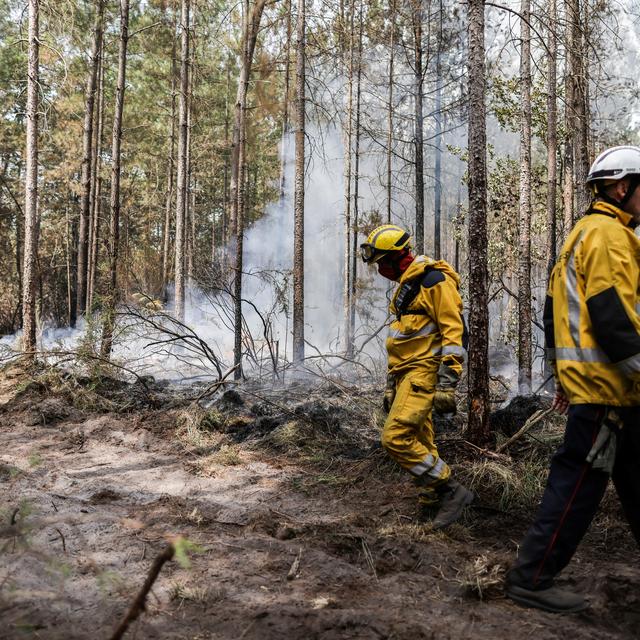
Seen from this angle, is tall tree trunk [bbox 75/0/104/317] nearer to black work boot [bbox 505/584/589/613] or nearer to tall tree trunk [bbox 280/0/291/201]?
tall tree trunk [bbox 280/0/291/201]

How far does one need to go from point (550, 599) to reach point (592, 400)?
3.20 feet

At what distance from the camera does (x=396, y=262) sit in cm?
422

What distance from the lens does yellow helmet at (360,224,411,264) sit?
4.15 meters

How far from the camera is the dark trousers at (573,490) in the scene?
2648 mm

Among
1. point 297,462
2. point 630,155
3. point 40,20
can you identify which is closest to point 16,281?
point 40,20

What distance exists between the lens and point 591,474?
2.66 meters

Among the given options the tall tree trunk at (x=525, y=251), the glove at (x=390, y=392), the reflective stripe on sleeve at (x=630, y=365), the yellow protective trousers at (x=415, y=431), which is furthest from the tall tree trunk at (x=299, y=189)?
the reflective stripe on sleeve at (x=630, y=365)

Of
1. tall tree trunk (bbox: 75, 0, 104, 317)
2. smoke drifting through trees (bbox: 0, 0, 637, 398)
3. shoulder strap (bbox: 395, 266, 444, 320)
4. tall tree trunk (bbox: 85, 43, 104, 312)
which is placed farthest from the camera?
tall tree trunk (bbox: 85, 43, 104, 312)

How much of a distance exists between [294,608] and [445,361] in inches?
73.5

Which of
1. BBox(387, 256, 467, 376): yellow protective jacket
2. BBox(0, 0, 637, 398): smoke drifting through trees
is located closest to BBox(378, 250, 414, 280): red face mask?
BBox(387, 256, 467, 376): yellow protective jacket

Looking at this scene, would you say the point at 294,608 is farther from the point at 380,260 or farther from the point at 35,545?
the point at 380,260

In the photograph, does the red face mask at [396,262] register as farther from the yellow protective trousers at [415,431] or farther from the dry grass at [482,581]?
the dry grass at [482,581]

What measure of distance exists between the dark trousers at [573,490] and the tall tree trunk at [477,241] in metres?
2.29

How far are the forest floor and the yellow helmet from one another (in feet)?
6.26
